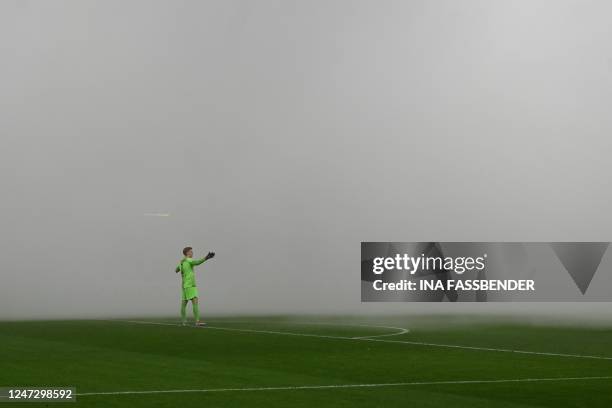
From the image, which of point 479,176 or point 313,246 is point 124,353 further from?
point 479,176

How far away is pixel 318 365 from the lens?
16.1 meters

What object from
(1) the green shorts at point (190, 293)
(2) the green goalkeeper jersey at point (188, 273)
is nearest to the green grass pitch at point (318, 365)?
(1) the green shorts at point (190, 293)

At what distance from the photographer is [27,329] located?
25.2m

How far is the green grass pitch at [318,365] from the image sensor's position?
487 inches

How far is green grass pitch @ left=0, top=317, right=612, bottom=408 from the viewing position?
12.4 meters
